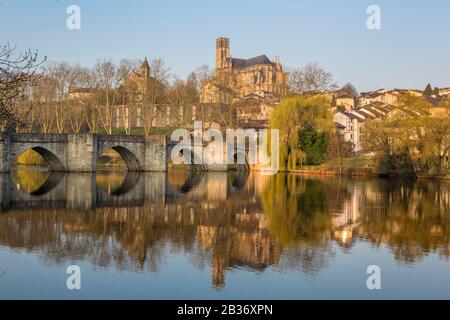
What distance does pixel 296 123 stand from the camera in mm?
49344

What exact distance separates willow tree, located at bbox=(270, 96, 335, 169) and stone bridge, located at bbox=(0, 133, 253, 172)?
10.1 metres

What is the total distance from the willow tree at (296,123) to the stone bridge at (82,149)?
10085mm

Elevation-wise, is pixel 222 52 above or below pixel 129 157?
above

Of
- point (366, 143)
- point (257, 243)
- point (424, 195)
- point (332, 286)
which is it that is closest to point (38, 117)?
point (366, 143)

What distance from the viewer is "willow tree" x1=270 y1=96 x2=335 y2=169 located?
49.1m

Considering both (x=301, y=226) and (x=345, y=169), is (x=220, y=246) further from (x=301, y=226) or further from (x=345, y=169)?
(x=345, y=169)

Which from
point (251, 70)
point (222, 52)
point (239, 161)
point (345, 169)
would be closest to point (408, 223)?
point (345, 169)

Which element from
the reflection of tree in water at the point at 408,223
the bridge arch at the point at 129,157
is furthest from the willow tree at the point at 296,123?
the reflection of tree in water at the point at 408,223

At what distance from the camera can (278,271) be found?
1123cm

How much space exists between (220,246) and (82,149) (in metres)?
28.9

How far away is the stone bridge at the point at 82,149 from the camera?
3843 centimetres

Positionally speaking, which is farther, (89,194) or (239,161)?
(239,161)

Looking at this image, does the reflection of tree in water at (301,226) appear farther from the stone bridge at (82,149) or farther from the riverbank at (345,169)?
the riverbank at (345,169)

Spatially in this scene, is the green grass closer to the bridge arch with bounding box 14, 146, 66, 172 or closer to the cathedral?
the bridge arch with bounding box 14, 146, 66, 172
